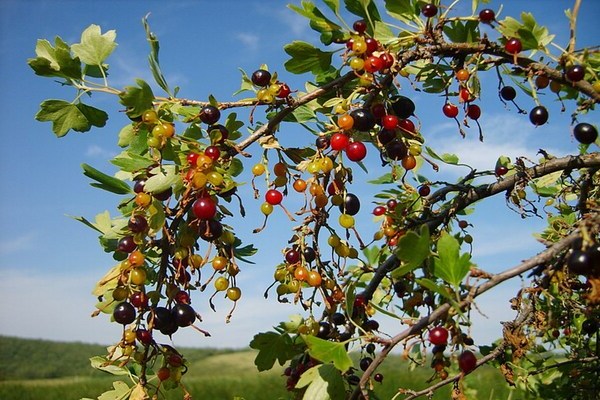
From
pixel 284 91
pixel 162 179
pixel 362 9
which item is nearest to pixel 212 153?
pixel 162 179

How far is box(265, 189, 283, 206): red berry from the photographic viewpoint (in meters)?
1.29

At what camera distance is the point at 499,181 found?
146cm

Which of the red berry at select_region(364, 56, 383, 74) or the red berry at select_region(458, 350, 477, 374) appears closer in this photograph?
the red berry at select_region(458, 350, 477, 374)

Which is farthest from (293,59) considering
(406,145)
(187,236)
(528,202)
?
(528,202)

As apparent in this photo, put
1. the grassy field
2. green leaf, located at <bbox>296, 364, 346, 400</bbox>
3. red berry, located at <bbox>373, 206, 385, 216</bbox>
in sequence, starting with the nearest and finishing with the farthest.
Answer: green leaf, located at <bbox>296, 364, 346, 400</bbox> → red berry, located at <bbox>373, 206, 385, 216</bbox> → the grassy field

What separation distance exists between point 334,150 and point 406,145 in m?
0.19

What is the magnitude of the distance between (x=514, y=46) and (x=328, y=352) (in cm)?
84

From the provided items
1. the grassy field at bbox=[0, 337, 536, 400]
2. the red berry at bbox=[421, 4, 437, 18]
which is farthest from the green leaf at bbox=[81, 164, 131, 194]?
the grassy field at bbox=[0, 337, 536, 400]

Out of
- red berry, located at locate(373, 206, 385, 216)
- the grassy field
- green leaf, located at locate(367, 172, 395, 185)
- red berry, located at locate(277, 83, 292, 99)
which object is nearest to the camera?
red berry, located at locate(277, 83, 292, 99)

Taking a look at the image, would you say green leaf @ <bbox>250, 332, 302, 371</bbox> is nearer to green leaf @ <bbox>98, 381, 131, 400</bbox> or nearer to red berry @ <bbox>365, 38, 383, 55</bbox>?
green leaf @ <bbox>98, 381, 131, 400</bbox>

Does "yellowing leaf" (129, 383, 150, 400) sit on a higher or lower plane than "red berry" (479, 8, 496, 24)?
lower

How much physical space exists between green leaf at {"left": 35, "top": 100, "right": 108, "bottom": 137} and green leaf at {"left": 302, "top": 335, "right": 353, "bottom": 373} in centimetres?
83

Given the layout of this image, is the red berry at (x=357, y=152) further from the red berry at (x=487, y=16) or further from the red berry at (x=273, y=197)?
the red berry at (x=487, y=16)

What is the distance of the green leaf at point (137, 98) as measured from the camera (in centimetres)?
117
